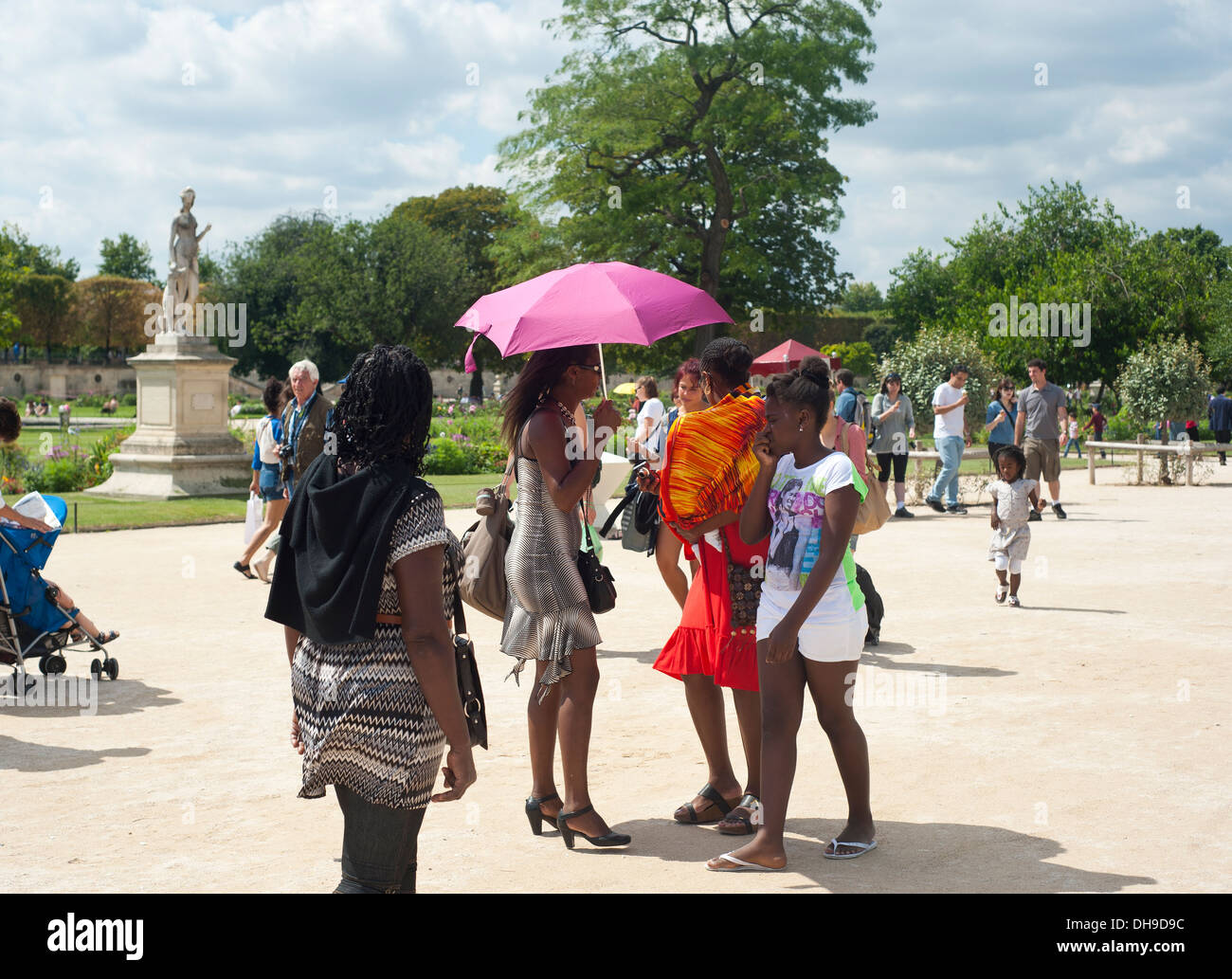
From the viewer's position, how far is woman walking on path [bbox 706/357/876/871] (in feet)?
14.3

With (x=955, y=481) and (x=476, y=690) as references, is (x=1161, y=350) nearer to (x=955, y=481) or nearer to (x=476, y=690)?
(x=955, y=481)

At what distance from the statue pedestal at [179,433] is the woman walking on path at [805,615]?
16.8 m

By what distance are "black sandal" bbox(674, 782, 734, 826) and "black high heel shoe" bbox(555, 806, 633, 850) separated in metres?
0.39

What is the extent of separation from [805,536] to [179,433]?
57.2ft

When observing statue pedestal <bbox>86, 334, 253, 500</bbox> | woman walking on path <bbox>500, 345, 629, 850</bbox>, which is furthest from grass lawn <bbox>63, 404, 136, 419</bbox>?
woman walking on path <bbox>500, 345, 629, 850</bbox>

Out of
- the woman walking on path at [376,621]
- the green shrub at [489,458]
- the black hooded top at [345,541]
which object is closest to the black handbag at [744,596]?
the woman walking on path at [376,621]

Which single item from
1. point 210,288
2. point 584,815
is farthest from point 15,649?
point 210,288

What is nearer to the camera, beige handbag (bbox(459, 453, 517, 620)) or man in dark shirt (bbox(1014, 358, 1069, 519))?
beige handbag (bbox(459, 453, 517, 620))

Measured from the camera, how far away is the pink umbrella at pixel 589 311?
16.2 feet

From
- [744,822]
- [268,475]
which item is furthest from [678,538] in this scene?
[268,475]

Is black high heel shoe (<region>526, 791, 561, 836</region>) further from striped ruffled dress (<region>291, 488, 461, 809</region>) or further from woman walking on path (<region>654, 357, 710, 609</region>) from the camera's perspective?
striped ruffled dress (<region>291, 488, 461, 809</region>)

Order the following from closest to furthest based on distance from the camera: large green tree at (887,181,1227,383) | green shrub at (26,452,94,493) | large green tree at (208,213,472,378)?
green shrub at (26,452,94,493), large green tree at (887,181,1227,383), large green tree at (208,213,472,378)

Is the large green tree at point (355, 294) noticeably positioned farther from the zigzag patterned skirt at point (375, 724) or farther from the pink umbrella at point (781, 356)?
the zigzag patterned skirt at point (375, 724)

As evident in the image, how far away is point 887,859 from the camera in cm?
453
